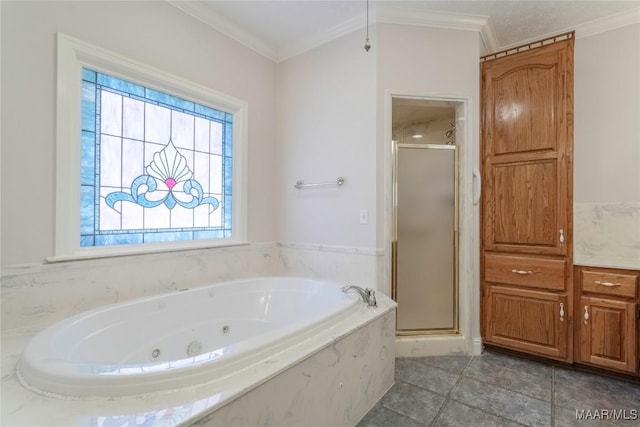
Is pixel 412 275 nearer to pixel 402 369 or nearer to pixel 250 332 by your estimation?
pixel 402 369

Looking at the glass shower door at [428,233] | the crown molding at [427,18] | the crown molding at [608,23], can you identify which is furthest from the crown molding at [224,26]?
the crown molding at [608,23]

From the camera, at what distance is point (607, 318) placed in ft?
6.37

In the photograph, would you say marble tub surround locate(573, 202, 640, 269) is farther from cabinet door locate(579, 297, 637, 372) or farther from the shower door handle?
the shower door handle

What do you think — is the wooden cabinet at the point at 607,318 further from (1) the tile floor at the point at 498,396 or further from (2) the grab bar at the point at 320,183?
(2) the grab bar at the point at 320,183


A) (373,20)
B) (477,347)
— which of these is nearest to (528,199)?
(477,347)

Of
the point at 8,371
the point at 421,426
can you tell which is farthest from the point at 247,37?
the point at 421,426

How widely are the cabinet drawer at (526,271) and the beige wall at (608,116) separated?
699 mm

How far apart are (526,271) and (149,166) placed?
2.78 metres

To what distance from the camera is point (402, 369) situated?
82.0 inches

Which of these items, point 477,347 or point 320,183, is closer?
point 477,347

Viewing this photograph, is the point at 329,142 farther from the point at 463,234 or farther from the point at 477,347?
the point at 477,347

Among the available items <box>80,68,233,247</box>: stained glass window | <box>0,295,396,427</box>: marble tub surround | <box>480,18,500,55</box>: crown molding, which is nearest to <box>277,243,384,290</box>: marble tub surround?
<box>0,295,396,427</box>: marble tub surround

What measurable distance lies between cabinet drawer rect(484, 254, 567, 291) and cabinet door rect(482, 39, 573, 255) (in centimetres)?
7

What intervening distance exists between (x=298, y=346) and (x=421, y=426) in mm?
842
